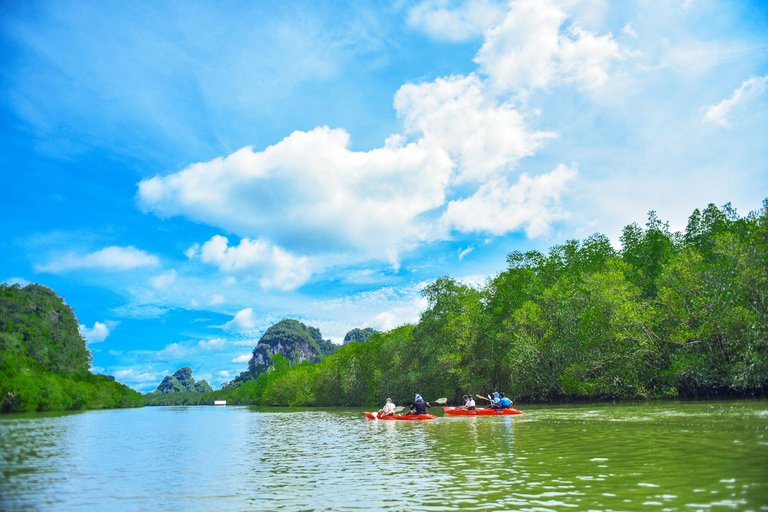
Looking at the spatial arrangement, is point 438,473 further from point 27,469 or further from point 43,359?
point 43,359

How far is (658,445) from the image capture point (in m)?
15.7

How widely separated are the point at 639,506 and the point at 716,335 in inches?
1409

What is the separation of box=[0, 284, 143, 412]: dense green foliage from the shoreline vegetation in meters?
0.32

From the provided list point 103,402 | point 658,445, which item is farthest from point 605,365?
point 103,402

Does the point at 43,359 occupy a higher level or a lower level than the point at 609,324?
higher

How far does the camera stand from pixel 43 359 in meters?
96.1

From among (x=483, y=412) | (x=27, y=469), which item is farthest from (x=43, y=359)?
(x=27, y=469)

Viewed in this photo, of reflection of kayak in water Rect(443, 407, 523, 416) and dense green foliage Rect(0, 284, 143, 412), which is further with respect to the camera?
dense green foliage Rect(0, 284, 143, 412)

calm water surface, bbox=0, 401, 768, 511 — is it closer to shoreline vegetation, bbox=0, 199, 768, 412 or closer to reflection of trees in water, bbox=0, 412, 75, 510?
reflection of trees in water, bbox=0, 412, 75, 510

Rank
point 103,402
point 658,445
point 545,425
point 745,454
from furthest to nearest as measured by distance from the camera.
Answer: point 103,402
point 545,425
point 658,445
point 745,454

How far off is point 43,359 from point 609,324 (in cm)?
10042

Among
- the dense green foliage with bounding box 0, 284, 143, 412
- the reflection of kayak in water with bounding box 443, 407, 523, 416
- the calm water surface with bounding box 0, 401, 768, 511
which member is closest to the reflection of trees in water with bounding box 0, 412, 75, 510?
the calm water surface with bounding box 0, 401, 768, 511

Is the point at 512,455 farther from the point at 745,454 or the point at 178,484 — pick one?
the point at 178,484

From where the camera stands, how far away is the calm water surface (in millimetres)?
9805
